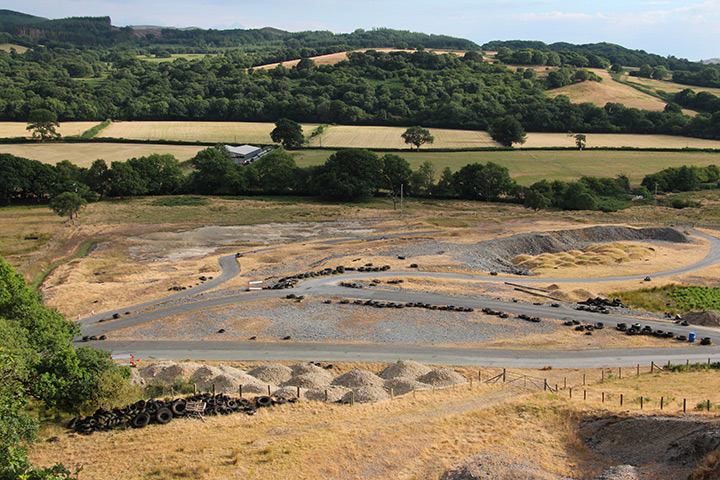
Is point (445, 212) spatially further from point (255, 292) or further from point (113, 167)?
point (113, 167)

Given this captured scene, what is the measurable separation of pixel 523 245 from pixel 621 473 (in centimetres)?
5656

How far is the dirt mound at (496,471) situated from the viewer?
22381mm

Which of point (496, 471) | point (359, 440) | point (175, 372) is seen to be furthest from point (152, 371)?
point (496, 471)

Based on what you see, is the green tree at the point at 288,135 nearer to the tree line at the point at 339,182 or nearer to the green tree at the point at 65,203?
the tree line at the point at 339,182

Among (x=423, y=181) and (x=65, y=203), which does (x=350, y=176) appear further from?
(x=65, y=203)

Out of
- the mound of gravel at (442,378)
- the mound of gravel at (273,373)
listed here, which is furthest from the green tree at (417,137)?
the mound of gravel at (273,373)

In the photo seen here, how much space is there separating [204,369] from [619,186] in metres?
107

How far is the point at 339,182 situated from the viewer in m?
112

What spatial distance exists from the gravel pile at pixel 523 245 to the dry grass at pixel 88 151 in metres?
86.4

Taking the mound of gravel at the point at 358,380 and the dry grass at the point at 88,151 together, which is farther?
the dry grass at the point at 88,151

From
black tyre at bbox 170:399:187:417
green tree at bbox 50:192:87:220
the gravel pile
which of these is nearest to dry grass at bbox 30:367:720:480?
black tyre at bbox 170:399:187:417

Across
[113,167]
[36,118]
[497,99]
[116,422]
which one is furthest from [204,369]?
[497,99]

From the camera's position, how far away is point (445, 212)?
106m

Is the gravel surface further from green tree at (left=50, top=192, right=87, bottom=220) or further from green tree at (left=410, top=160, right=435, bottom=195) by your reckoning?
green tree at (left=410, top=160, right=435, bottom=195)
